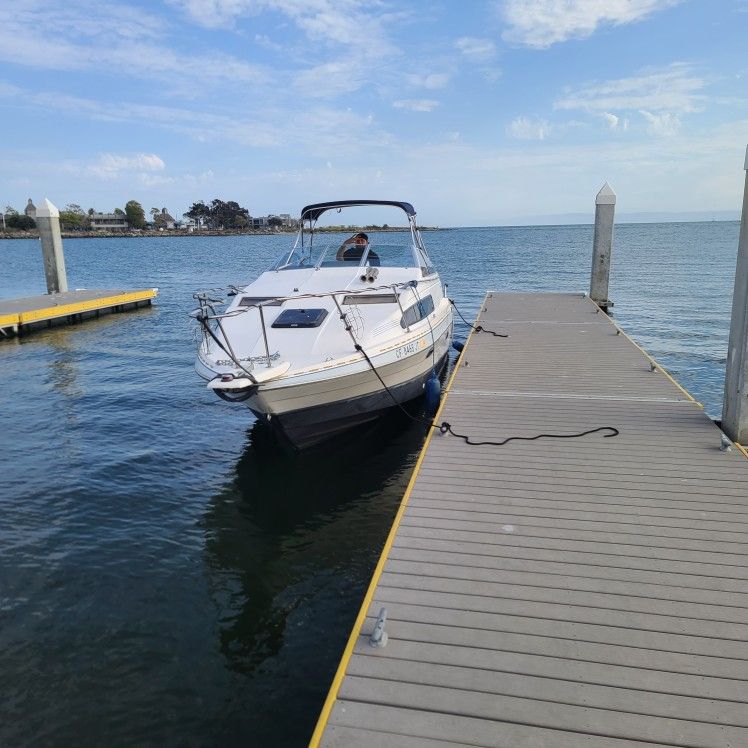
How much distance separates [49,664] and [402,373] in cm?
630

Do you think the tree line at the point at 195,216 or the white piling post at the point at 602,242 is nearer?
the white piling post at the point at 602,242

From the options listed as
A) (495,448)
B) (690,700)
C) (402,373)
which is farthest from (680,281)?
(690,700)

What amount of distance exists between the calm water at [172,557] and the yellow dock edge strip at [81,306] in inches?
233

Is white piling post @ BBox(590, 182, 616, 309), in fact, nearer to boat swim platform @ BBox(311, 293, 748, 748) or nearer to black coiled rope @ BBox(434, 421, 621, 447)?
boat swim platform @ BBox(311, 293, 748, 748)

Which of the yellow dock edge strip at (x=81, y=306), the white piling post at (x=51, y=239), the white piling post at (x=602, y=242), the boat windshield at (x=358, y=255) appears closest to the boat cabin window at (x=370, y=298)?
the boat windshield at (x=358, y=255)

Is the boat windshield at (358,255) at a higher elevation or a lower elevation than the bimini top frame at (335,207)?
lower

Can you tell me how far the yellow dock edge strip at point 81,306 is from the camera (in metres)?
20.3

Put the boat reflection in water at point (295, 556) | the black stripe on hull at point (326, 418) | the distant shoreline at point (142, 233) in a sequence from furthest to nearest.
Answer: the distant shoreline at point (142, 233), the black stripe on hull at point (326, 418), the boat reflection in water at point (295, 556)

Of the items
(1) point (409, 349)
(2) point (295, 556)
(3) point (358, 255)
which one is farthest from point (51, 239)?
(2) point (295, 556)

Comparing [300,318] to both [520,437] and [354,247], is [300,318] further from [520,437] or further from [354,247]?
[520,437]

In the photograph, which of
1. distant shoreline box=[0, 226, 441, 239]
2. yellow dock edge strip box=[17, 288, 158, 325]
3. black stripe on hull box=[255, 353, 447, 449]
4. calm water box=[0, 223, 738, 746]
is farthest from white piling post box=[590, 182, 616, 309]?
distant shoreline box=[0, 226, 441, 239]

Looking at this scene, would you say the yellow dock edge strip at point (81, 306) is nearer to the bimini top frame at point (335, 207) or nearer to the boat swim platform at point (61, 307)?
the boat swim platform at point (61, 307)

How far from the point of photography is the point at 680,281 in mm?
34750

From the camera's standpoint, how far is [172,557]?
700 centimetres
